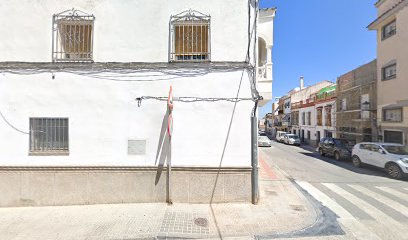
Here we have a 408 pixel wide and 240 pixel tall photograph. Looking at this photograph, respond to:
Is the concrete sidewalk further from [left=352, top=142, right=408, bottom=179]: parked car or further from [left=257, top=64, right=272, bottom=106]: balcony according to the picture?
[left=352, top=142, right=408, bottom=179]: parked car

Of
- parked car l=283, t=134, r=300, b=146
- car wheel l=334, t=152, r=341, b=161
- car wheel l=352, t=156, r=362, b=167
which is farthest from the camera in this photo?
parked car l=283, t=134, r=300, b=146

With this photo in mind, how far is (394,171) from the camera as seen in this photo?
32.0 ft

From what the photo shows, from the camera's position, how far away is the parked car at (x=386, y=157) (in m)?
9.58

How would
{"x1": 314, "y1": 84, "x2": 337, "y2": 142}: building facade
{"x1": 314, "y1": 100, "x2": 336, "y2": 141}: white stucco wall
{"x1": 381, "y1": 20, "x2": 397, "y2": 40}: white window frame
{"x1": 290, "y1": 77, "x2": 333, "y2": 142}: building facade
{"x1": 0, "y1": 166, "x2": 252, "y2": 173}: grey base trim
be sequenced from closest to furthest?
{"x1": 0, "y1": 166, "x2": 252, "y2": 173}: grey base trim
{"x1": 381, "y1": 20, "x2": 397, "y2": 40}: white window frame
{"x1": 314, "y1": 100, "x2": 336, "y2": 141}: white stucco wall
{"x1": 314, "y1": 84, "x2": 337, "y2": 142}: building facade
{"x1": 290, "y1": 77, "x2": 333, "y2": 142}: building facade

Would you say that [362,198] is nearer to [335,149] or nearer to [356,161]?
[356,161]

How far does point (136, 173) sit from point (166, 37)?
376 centimetres

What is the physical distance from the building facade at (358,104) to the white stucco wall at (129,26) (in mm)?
14453

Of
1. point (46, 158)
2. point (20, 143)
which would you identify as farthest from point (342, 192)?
point (20, 143)

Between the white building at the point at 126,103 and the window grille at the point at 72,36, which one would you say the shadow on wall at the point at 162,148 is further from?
the window grille at the point at 72,36

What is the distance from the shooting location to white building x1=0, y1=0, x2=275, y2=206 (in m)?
5.82

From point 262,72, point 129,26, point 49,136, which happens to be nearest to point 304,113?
point 262,72

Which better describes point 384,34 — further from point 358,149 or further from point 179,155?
point 179,155

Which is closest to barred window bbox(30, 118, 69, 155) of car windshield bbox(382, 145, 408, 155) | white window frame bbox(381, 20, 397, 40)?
car windshield bbox(382, 145, 408, 155)

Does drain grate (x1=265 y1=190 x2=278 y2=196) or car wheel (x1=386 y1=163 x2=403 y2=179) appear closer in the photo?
drain grate (x1=265 y1=190 x2=278 y2=196)
